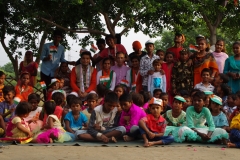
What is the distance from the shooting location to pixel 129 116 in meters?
8.20

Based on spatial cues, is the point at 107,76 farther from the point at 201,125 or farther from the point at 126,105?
the point at 201,125

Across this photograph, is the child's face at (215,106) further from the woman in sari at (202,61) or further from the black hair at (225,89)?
the woman in sari at (202,61)

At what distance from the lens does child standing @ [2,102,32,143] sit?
7590 millimetres

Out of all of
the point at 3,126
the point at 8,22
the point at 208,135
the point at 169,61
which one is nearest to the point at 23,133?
the point at 3,126

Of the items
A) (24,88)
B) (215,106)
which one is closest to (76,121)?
(24,88)

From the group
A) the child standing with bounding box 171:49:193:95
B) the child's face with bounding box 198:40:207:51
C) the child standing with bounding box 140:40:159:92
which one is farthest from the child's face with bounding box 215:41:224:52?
the child standing with bounding box 140:40:159:92

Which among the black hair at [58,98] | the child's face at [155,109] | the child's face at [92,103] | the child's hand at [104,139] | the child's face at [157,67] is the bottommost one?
the child's hand at [104,139]

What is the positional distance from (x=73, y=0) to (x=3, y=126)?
3471 millimetres

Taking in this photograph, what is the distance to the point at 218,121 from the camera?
8.23 meters

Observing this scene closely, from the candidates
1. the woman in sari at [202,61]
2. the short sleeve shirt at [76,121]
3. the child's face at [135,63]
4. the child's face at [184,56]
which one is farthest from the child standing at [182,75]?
the short sleeve shirt at [76,121]

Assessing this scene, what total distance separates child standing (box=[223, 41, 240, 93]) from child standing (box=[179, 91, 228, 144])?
1.67 m

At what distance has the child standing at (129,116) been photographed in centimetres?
802

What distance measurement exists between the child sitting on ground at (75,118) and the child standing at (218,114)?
224 cm

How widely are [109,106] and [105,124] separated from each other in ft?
1.23
